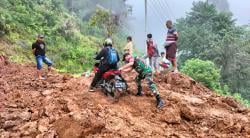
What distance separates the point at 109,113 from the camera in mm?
10359

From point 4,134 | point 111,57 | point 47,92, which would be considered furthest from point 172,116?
point 4,134

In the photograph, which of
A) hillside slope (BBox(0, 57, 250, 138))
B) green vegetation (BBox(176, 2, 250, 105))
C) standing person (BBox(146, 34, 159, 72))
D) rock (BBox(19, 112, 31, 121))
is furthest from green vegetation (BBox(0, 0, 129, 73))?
rock (BBox(19, 112, 31, 121))

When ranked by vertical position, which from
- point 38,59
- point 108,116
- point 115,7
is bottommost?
point 108,116

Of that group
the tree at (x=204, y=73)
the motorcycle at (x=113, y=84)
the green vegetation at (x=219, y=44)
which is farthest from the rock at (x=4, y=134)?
the green vegetation at (x=219, y=44)

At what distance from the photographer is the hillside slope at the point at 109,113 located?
376 inches

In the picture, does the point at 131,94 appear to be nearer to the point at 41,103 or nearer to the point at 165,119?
the point at 165,119

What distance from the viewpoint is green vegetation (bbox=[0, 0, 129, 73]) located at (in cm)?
2461

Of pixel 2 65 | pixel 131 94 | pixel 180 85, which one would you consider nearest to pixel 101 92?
pixel 131 94

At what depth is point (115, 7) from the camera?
2680 inches

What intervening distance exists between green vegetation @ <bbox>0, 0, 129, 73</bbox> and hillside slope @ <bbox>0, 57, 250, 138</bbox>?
32.2 feet

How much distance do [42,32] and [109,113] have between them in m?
18.8

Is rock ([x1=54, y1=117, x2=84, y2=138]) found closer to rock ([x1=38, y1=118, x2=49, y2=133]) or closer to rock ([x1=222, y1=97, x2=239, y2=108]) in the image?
rock ([x1=38, y1=118, x2=49, y2=133])

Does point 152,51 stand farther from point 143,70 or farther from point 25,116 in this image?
point 25,116

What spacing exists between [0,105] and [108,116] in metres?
2.85
